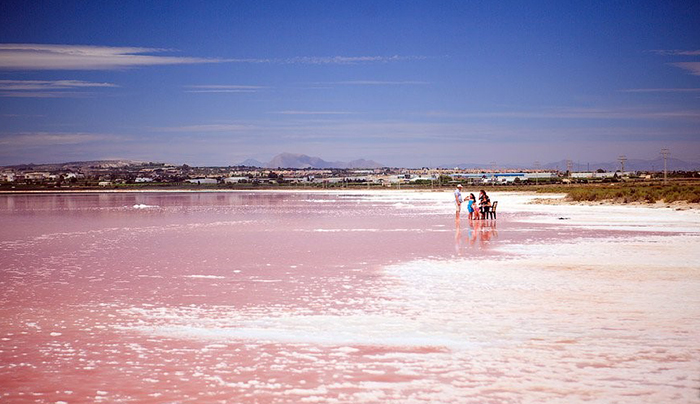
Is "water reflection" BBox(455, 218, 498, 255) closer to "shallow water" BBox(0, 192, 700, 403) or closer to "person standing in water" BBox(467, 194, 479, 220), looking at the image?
"person standing in water" BBox(467, 194, 479, 220)

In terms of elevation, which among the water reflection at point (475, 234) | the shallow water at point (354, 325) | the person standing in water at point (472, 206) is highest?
the person standing in water at point (472, 206)

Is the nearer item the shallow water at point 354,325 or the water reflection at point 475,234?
the shallow water at point 354,325

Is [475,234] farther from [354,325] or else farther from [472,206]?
[354,325]

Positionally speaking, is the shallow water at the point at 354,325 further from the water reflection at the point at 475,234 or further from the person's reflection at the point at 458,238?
the water reflection at the point at 475,234

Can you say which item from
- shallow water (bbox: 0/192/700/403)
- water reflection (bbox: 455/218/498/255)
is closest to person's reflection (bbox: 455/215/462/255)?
water reflection (bbox: 455/218/498/255)

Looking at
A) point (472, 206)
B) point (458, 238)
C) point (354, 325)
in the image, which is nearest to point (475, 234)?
point (458, 238)

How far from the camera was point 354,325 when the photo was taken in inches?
335

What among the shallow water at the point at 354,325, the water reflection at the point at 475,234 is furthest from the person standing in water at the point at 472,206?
the shallow water at the point at 354,325

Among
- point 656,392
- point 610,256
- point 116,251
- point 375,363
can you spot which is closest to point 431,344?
point 375,363

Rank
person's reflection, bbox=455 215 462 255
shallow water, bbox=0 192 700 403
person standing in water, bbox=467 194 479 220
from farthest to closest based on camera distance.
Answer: person standing in water, bbox=467 194 479 220 → person's reflection, bbox=455 215 462 255 → shallow water, bbox=0 192 700 403

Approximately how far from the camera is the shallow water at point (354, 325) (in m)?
6.14

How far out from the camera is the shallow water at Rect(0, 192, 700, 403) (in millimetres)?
6141

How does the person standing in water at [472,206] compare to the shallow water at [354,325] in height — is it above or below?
above

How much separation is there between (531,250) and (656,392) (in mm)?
11048
